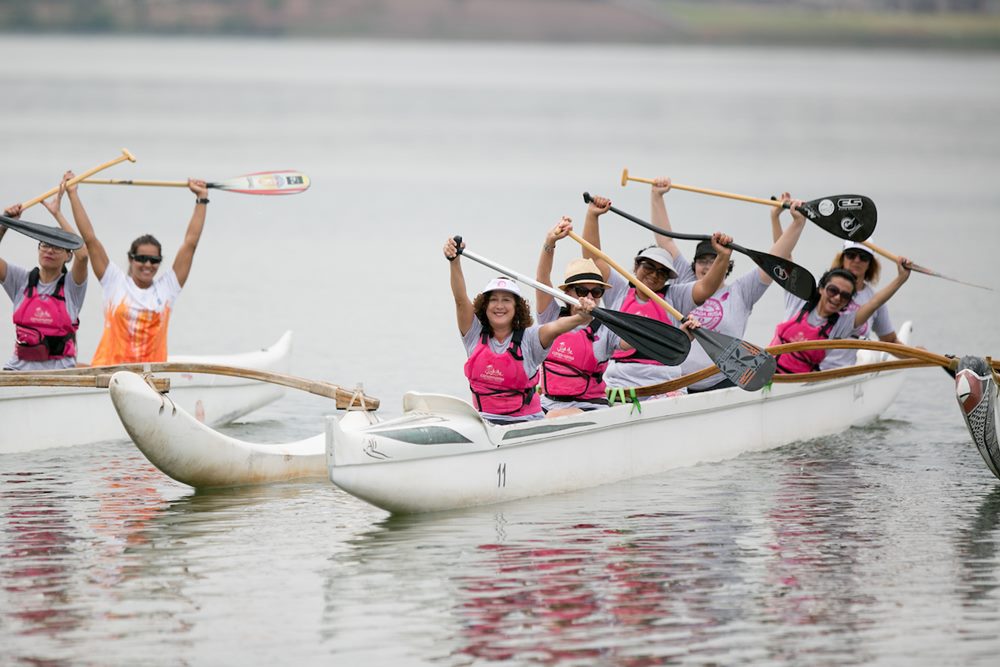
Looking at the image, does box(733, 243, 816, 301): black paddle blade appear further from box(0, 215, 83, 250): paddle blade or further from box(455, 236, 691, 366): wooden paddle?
box(0, 215, 83, 250): paddle blade

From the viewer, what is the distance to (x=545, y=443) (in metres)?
11.7

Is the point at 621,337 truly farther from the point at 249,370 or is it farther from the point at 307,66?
the point at 307,66

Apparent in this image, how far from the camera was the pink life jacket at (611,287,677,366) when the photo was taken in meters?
13.3

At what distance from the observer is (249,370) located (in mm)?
13242

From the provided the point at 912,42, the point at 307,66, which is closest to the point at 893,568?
the point at 307,66

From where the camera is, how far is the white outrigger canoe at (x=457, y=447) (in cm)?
1081

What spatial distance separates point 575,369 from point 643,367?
1155 millimetres

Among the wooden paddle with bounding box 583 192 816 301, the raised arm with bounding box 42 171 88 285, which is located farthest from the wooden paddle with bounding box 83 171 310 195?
the wooden paddle with bounding box 583 192 816 301

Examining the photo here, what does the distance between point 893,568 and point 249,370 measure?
5.54m

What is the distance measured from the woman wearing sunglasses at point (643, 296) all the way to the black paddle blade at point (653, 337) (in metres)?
0.83

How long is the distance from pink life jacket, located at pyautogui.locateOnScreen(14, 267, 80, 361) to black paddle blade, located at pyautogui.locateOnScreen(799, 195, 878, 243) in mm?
6451

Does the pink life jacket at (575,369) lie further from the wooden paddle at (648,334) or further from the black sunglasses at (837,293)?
the black sunglasses at (837,293)

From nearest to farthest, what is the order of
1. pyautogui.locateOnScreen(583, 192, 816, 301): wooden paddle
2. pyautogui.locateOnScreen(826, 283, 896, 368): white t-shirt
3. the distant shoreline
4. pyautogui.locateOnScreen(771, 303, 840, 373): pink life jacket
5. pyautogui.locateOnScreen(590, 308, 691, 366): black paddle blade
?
pyautogui.locateOnScreen(590, 308, 691, 366): black paddle blade, pyautogui.locateOnScreen(583, 192, 816, 301): wooden paddle, pyautogui.locateOnScreen(771, 303, 840, 373): pink life jacket, pyautogui.locateOnScreen(826, 283, 896, 368): white t-shirt, the distant shoreline

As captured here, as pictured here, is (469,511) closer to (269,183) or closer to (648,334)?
(648,334)
